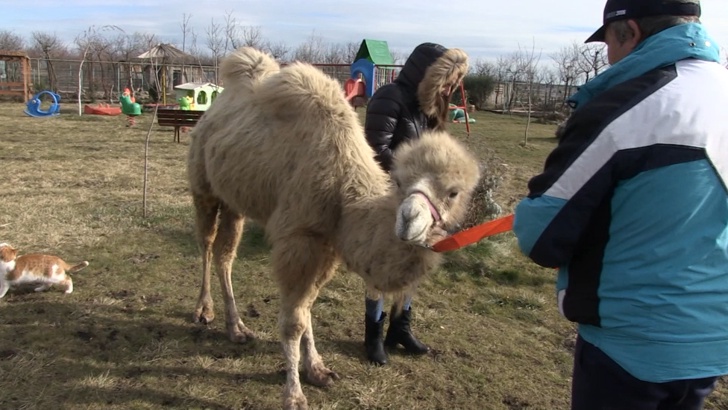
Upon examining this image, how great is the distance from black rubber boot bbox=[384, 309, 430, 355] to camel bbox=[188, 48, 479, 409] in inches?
25.1

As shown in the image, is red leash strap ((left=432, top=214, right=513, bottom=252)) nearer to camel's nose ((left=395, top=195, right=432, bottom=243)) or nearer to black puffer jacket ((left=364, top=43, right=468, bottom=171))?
camel's nose ((left=395, top=195, right=432, bottom=243))

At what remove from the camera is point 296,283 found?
3197 millimetres

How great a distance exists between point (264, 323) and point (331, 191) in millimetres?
1861

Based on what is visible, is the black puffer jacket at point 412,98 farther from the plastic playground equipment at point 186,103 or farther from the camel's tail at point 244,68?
the plastic playground equipment at point 186,103

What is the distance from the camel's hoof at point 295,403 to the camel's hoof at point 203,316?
1312 mm

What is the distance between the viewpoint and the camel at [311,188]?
259 centimetres

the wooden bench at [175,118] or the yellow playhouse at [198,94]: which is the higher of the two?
the yellow playhouse at [198,94]

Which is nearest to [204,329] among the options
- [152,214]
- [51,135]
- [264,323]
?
[264,323]

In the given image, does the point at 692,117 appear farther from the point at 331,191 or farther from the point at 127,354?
the point at 127,354

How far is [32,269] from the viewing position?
4473mm

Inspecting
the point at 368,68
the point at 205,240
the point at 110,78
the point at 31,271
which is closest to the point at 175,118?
the point at 368,68

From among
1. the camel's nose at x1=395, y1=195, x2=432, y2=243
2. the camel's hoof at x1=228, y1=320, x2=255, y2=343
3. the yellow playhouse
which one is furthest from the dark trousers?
the yellow playhouse

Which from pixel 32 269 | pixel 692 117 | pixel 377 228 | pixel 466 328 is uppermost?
pixel 692 117

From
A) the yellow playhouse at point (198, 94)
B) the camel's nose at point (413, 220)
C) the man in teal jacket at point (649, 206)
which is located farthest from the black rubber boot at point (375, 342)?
the yellow playhouse at point (198, 94)
